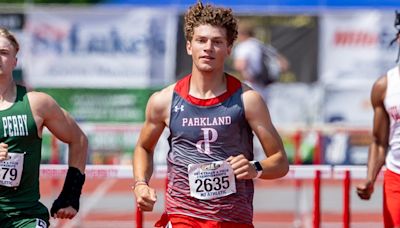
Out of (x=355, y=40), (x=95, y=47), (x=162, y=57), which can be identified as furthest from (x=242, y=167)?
(x=95, y=47)

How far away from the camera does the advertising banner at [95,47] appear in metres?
21.1

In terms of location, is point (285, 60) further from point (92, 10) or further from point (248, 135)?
point (248, 135)

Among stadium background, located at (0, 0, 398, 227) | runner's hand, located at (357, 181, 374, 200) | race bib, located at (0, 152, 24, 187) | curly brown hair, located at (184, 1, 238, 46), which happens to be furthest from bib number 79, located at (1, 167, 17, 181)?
stadium background, located at (0, 0, 398, 227)

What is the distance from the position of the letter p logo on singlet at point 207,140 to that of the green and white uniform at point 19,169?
3.26ft

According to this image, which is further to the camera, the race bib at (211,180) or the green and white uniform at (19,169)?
the green and white uniform at (19,169)

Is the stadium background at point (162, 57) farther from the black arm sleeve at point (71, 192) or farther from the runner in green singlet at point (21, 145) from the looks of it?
the runner in green singlet at point (21, 145)

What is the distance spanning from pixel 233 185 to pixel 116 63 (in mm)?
15471

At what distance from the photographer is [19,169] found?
21.0 feet

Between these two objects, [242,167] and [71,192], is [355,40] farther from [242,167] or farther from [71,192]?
[242,167]

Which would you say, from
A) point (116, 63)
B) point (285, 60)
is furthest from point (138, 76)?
point (285, 60)

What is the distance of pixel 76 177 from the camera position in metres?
6.72

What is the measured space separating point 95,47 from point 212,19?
50.8 feet

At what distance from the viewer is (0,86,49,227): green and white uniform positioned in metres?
6.39

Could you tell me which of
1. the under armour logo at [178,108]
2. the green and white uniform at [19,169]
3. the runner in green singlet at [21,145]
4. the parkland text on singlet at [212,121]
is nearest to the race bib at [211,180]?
the parkland text on singlet at [212,121]
